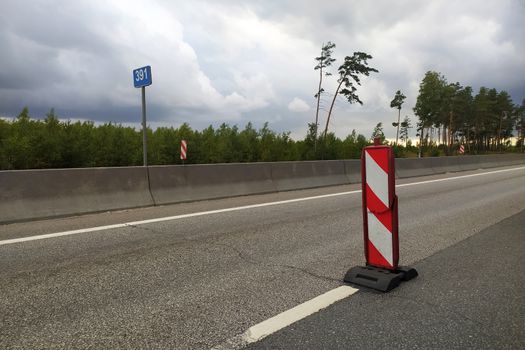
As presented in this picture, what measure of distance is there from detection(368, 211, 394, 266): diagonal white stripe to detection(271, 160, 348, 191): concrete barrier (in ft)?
30.3

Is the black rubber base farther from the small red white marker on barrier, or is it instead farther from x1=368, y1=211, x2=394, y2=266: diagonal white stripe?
x1=368, y1=211, x2=394, y2=266: diagonal white stripe

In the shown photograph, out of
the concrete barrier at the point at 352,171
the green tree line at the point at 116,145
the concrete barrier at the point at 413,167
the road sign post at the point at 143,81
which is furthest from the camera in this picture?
the concrete barrier at the point at 413,167

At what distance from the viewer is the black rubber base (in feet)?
14.0

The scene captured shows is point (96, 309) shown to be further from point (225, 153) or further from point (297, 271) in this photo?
point (225, 153)

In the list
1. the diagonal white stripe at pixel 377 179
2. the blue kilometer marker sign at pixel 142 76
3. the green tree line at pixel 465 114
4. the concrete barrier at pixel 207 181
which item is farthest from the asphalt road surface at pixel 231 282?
the green tree line at pixel 465 114

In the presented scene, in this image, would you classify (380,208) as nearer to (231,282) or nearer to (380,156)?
(380,156)

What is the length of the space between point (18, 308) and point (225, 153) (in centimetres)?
1825

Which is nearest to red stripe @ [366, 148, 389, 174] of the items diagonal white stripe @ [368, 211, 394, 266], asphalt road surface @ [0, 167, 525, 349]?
diagonal white stripe @ [368, 211, 394, 266]

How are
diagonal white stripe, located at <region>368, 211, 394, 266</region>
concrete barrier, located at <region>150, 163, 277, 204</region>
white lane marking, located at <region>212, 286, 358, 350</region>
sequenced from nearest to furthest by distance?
white lane marking, located at <region>212, 286, 358, 350</region>, diagonal white stripe, located at <region>368, 211, 394, 266</region>, concrete barrier, located at <region>150, 163, 277, 204</region>

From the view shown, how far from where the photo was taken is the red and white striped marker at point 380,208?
14.6 feet

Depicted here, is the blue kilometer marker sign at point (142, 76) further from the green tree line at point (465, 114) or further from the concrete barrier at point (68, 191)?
the green tree line at point (465, 114)

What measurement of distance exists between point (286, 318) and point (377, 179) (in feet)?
5.93

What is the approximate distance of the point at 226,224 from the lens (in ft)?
25.0

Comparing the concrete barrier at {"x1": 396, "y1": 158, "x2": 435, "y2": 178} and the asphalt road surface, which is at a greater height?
the concrete barrier at {"x1": 396, "y1": 158, "x2": 435, "y2": 178}
